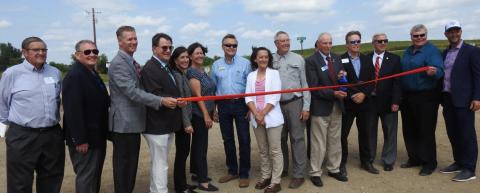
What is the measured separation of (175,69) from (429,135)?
151 inches

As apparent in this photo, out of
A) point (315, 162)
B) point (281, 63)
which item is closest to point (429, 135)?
point (315, 162)

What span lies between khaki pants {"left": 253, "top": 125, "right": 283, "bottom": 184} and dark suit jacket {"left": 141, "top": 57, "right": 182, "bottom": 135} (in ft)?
4.15

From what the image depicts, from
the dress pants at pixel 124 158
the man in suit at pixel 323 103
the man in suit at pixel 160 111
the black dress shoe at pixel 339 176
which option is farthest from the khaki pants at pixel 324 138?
the dress pants at pixel 124 158

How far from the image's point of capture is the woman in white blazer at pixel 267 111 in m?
5.14

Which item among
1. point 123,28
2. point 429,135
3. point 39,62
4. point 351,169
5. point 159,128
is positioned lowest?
point 351,169

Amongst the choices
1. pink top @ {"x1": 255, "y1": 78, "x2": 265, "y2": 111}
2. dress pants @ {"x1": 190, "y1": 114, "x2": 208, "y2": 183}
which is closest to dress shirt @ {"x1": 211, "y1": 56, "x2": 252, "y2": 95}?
pink top @ {"x1": 255, "y1": 78, "x2": 265, "y2": 111}

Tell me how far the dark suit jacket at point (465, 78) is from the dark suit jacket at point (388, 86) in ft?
2.41

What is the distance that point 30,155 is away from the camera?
168 inches

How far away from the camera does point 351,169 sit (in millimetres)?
6305

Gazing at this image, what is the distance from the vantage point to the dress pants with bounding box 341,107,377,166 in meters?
5.98

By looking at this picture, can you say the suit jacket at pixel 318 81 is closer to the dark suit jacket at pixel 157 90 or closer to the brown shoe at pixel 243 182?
the brown shoe at pixel 243 182

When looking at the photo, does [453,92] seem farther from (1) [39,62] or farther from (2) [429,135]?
(1) [39,62]

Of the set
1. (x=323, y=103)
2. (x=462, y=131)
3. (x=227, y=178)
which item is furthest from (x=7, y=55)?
(x=462, y=131)

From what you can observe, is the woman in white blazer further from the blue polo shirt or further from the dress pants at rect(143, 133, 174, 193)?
the blue polo shirt
